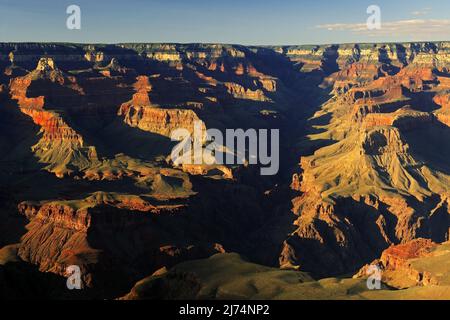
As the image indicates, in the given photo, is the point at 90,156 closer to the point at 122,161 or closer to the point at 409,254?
the point at 122,161

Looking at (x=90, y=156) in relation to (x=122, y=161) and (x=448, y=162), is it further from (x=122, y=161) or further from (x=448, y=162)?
(x=448, y=162)

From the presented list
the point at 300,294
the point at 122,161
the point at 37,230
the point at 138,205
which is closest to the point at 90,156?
the point at 122,161

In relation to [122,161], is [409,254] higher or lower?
lower

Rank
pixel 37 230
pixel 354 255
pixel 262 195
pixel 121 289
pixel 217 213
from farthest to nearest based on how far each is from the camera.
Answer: pixel 262 195 < pixel 217 213 < pixel 354 255 < pixel 37 230 < pixel 121 289

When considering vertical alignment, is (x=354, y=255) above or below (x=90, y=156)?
below

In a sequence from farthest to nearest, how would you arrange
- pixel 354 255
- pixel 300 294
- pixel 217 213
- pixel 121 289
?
pixel 217 213 → pixel 354 255 → pixel 121 289 → pixel 300 294

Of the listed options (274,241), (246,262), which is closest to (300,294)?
(246,262)

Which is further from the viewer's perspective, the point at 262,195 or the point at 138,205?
the point at 262,195

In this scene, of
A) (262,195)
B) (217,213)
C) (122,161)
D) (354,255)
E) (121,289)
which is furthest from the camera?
(122,161)
